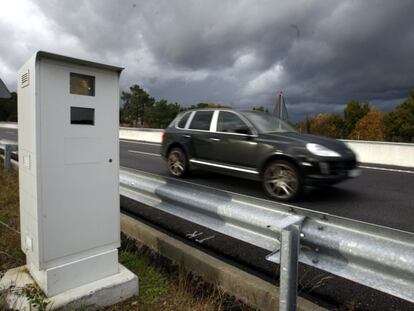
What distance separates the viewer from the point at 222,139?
6441mm

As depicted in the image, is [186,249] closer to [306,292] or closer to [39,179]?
[306,292]

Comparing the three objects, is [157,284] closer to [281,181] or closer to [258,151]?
[281,181]

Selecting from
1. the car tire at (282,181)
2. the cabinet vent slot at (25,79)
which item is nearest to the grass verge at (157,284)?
the cabinet vent slot at (25,79)

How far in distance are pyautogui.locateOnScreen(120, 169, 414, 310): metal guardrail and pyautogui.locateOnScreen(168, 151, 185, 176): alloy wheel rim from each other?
4.69 meters

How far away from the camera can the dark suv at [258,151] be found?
5254 mm

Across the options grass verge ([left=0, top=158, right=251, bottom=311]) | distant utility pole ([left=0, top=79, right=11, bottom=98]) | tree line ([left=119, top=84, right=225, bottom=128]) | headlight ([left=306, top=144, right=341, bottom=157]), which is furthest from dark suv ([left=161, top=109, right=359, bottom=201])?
tree line ([left=119, top=84, right=225, bottom=128])

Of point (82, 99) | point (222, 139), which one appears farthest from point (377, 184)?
point (82, 99)

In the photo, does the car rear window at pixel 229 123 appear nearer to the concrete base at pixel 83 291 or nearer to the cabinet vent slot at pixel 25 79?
the concrete base at pixel 83 291

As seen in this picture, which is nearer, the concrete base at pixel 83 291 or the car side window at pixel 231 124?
the concrete base at pixel 83 291

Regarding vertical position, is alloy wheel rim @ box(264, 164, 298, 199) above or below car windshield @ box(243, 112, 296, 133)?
below

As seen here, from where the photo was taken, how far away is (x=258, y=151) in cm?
580

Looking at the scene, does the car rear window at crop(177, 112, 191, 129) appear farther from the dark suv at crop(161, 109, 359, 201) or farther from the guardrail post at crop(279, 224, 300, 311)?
the guardrail post at crop(279, 224, 300, 311)

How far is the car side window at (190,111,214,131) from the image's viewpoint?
6.95 metres

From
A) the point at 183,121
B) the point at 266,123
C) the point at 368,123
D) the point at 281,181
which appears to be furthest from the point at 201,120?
the point at 368,123
